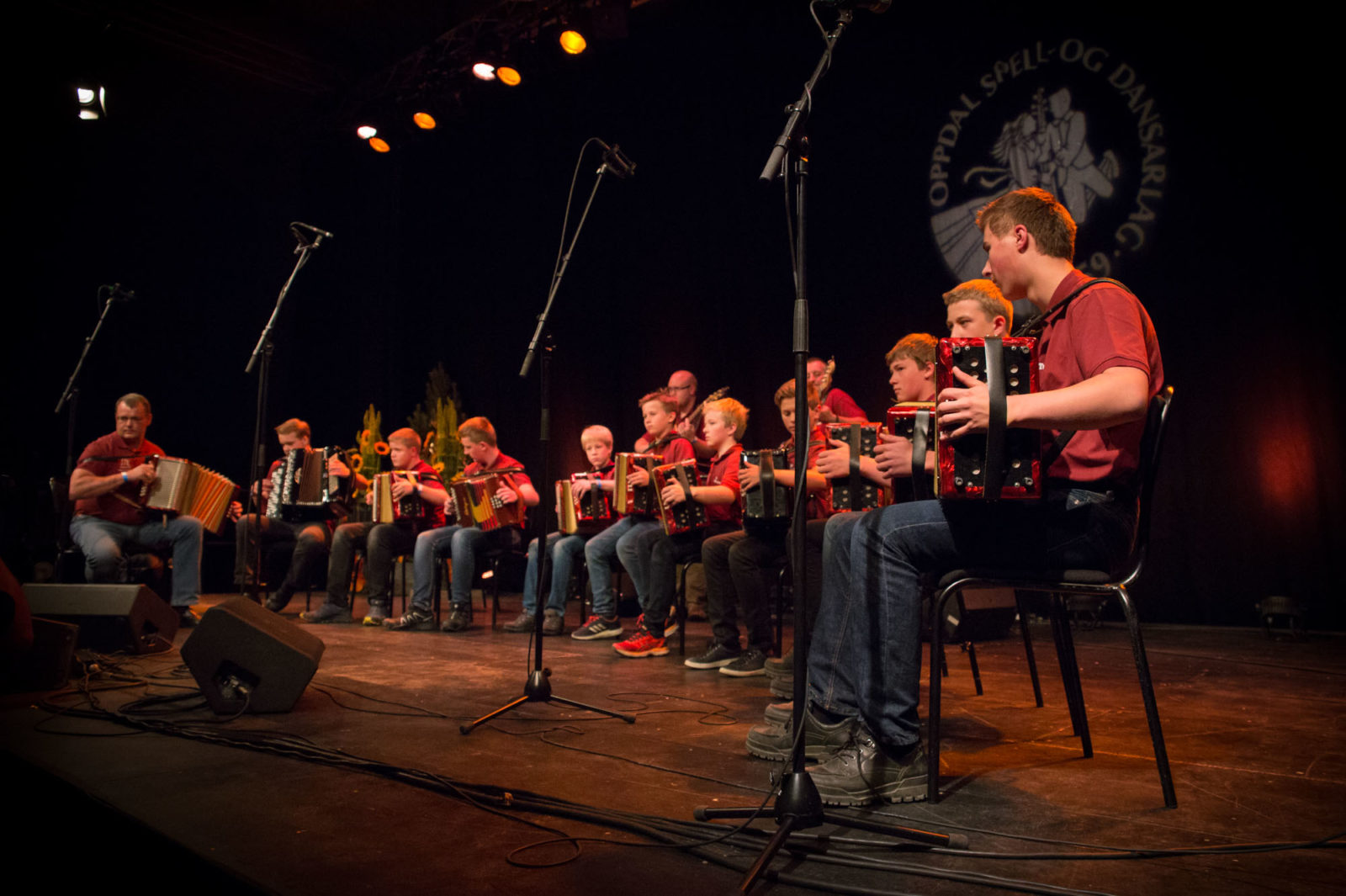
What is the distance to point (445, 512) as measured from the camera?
20.8 ft

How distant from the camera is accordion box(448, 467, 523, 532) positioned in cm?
598

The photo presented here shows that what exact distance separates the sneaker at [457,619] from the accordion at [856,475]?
3390 millimetres

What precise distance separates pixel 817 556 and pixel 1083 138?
3.79 meters

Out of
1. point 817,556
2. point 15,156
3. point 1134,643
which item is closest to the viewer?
point 1134,643

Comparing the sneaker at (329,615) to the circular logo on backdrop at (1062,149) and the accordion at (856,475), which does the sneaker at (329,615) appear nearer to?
the accordion at (856,475)

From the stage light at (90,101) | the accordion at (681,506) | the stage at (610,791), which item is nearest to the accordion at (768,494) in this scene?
the accordion at (681,506)

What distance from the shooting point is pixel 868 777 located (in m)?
1.96

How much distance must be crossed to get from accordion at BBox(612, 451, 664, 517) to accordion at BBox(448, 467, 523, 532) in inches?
36.7

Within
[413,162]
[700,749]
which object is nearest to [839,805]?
[700,749]

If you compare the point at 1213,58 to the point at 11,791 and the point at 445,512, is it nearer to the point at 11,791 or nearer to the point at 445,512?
the point at 445,512

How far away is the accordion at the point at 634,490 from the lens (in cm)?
490

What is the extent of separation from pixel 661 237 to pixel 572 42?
1817 mm

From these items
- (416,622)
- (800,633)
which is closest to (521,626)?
(416,622)

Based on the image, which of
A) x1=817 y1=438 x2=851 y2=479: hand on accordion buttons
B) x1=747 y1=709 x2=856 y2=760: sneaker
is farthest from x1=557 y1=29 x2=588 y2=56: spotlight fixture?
x1=747 y1=709 x2=856 y2=760: sneaker
